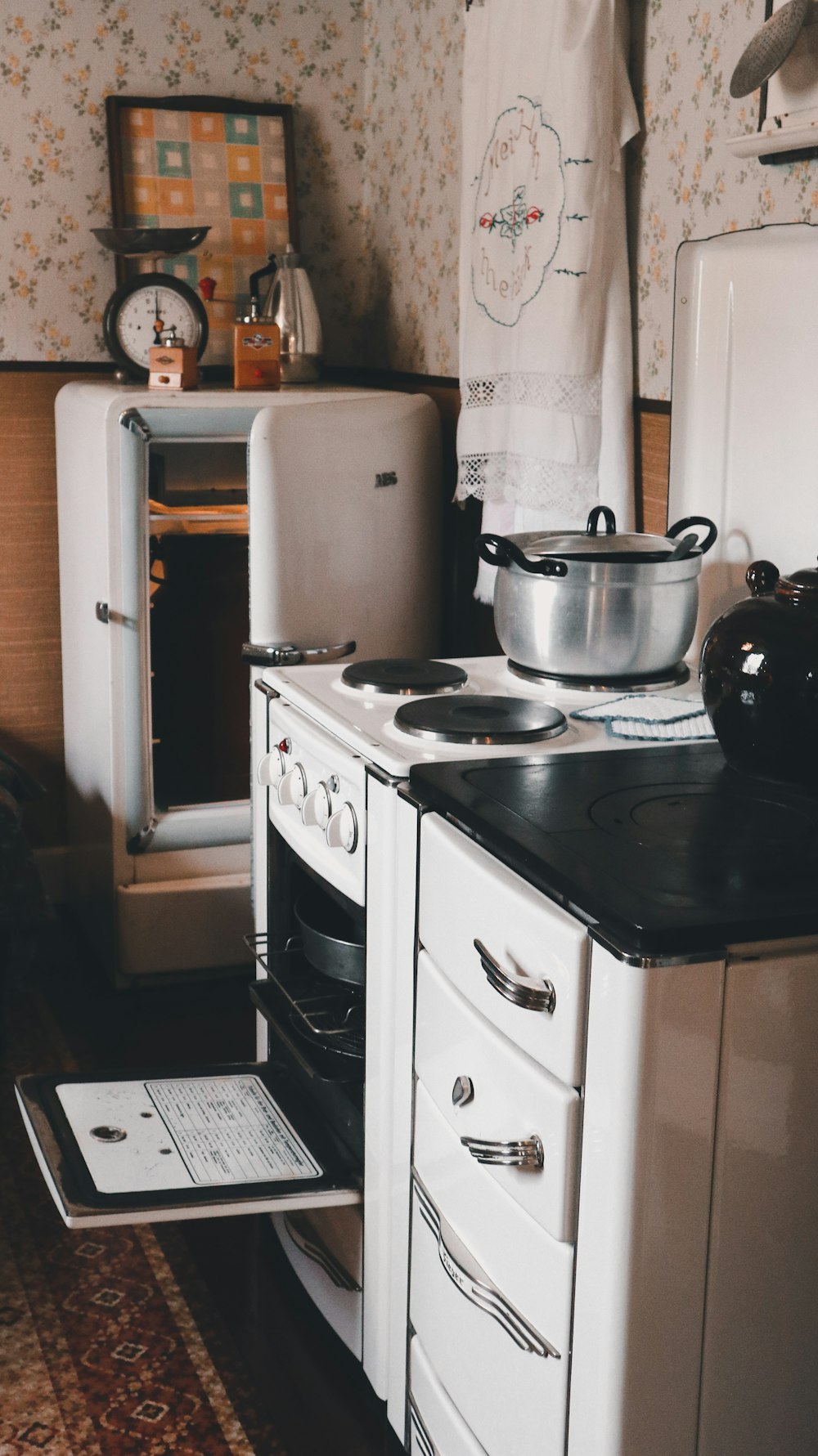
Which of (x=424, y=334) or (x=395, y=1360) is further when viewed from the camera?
(x=424, y=334)

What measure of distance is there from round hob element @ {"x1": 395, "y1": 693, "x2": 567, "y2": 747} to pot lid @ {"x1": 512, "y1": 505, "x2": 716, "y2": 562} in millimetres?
218

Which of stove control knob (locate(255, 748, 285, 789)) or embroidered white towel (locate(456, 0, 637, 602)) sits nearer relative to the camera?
stove control knob (locate(255, 748, 285, 789))

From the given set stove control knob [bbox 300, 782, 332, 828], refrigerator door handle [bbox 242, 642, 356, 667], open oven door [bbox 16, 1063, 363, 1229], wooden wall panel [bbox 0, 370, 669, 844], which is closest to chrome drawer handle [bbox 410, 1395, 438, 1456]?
open oven door [bbox 16, 1063, 363, 1229]

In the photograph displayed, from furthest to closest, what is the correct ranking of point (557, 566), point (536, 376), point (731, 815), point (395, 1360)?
point (536, 376), point (557, 566), point (395, 1360), point (731, 815)

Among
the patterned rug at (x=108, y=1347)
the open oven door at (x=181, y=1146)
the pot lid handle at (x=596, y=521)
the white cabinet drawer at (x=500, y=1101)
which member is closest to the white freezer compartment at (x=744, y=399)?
the pot lid handle at (x=596, y=521)

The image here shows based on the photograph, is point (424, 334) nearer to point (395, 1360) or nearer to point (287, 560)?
point (287, 560)

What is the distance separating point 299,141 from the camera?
11.4 ft

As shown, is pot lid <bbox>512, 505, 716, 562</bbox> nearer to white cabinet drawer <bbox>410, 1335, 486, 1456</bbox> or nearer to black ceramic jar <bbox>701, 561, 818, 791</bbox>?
black ceramic jar <bbox>701, 561, 818, 791</bbox>

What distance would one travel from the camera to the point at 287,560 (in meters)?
2.71

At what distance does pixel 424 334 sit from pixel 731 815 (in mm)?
2105

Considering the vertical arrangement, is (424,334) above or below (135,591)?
above

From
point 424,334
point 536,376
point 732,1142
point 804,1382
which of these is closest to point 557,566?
point 536,376

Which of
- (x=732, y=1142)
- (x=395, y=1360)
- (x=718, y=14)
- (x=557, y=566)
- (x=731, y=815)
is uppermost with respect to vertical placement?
(x=718, y=14)

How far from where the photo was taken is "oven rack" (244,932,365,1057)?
5.75 feet
